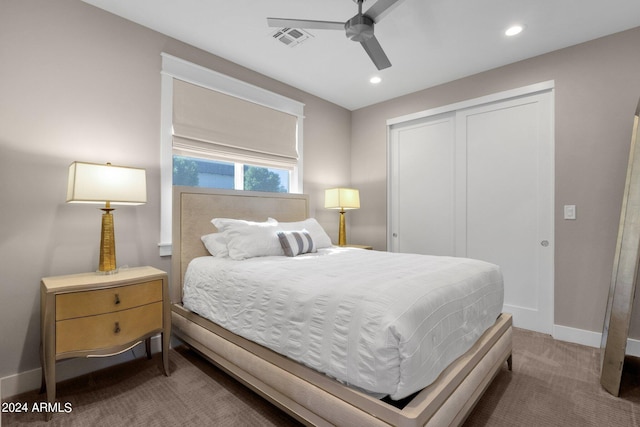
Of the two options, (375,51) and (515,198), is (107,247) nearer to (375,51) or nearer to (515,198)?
(375,51)

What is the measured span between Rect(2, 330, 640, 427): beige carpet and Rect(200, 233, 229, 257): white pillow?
86cm

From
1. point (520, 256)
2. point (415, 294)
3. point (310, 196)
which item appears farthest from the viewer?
point (310, 196)

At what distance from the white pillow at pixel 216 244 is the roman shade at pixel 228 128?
2.67ft

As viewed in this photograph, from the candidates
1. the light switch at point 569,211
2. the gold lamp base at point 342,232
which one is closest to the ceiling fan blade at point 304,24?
the gold lamp base at point 342,232

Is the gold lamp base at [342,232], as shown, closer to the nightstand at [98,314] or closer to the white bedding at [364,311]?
the white bedding at [364,311]

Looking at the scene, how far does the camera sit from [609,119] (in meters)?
2.67

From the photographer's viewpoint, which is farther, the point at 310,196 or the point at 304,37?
the point at 310,196

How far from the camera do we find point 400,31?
2650 millimetres

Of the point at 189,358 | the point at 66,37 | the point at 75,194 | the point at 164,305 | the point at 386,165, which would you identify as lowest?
the point at 189,358

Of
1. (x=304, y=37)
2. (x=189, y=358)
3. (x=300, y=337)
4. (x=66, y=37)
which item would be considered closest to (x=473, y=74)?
(x=304, y=37)

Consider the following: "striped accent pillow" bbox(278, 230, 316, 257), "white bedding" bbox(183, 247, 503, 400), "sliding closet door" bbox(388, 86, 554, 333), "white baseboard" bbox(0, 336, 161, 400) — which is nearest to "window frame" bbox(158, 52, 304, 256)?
"white bedding" bbox(183, 247, 503, 400)

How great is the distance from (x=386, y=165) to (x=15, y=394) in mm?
4009

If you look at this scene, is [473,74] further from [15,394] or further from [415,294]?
[15,394]

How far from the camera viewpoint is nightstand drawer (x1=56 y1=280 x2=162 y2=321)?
1.80 m
